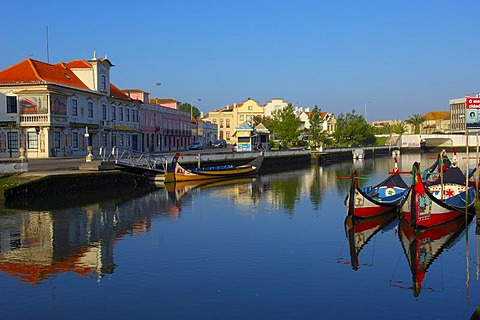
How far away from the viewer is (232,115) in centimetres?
13250

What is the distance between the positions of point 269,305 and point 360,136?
11488cm

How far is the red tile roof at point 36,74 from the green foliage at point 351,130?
73.9 m

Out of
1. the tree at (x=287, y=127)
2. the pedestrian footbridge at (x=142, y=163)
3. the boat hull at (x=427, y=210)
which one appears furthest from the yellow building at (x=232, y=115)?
the boat hull at (x=427, y=210)

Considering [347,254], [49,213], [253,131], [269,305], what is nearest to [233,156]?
[253,131]

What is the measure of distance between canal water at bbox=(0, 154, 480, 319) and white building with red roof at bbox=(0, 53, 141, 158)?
2176 centimetres

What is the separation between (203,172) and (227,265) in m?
30.8

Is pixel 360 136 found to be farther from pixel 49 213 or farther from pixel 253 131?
pixel 49 213

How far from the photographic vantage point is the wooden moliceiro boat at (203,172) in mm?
46938

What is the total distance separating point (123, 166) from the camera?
1673 inches

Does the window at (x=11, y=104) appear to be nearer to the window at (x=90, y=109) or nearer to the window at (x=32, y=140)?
the window at (x=32, y=140)

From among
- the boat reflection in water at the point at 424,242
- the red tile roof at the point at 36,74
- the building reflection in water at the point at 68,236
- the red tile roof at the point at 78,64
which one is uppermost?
the red tile roof at the point at 78,64

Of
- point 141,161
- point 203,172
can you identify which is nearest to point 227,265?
point 141,161

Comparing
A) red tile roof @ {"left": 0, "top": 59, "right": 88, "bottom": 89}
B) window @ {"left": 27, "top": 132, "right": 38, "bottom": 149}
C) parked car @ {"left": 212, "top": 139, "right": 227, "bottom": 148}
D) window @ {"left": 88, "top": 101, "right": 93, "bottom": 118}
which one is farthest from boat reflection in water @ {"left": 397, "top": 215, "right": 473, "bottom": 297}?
parked car @ {"left": 212, "top": 139, "right": 227, "bottom": 148}

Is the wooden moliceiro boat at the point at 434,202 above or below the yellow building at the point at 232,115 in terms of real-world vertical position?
below
